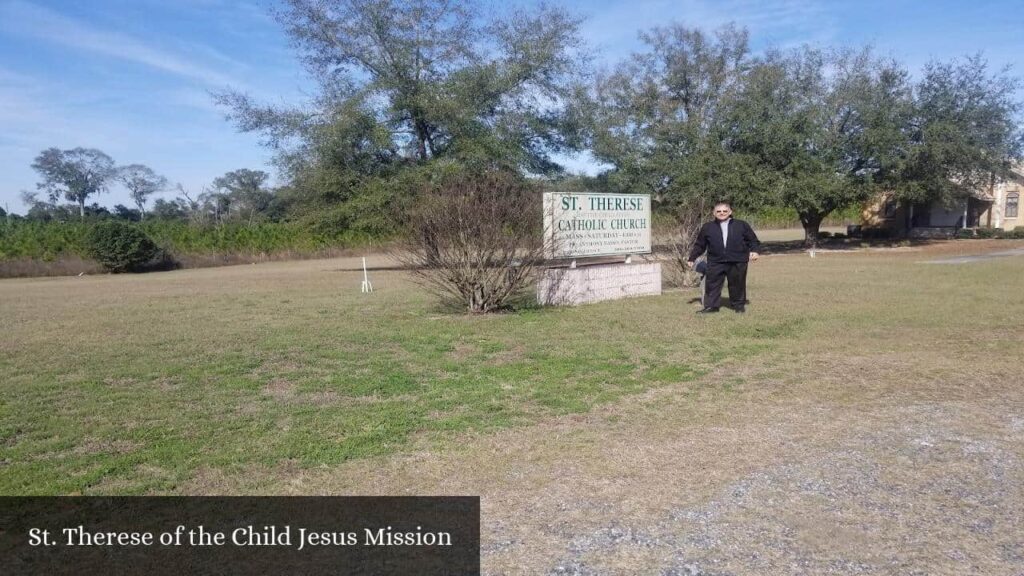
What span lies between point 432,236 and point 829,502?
7.22 metres

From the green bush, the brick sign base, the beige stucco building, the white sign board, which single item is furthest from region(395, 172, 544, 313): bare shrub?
the beige stucco building

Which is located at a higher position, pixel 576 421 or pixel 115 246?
pixel 115 246

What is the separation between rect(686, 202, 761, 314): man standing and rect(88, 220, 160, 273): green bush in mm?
28443

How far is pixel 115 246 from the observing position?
3097 cm

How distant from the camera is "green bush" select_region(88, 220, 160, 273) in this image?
31.0m

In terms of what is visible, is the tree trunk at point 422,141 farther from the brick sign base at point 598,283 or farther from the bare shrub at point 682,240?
the brick sign base at point 598,283

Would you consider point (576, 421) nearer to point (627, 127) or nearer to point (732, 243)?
point (732, 243)

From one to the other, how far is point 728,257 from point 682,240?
12.4 ft

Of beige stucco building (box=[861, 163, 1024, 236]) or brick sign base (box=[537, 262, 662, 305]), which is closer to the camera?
brick sign base (box=[537, 262, 662, 305])

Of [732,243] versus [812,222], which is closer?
[732,243]
